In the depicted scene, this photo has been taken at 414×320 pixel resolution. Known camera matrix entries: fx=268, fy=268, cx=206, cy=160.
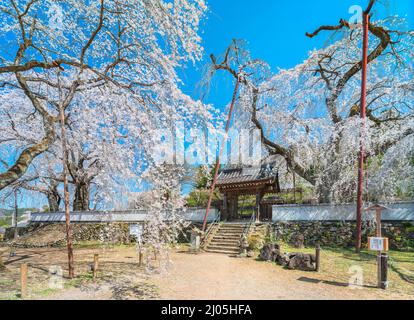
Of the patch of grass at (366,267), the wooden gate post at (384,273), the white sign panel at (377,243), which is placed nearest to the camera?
the wooden gate post at (384,273)

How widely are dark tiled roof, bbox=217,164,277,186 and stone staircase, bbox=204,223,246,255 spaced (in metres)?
2.34

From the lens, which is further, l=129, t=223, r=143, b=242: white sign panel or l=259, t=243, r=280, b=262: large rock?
l=259, t=243, r=280, b=262: large rock

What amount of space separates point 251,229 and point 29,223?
18.2m

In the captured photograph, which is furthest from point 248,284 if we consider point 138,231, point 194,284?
point 138,231

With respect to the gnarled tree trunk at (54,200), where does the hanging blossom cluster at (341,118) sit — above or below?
above

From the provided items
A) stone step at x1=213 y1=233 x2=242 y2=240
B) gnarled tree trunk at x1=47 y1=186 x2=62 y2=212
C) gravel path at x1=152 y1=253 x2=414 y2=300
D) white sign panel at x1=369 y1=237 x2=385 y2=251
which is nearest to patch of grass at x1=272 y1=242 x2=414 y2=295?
gravel path at x1=152 y1=253 x2=414 y2=300

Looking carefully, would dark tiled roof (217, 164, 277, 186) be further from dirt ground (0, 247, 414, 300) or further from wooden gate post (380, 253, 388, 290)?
wooden gate post (380, 253, 388, 290)

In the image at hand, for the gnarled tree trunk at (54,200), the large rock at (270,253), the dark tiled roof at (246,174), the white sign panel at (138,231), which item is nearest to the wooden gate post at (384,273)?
the large rock at (270,253)

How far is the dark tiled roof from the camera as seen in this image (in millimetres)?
13969

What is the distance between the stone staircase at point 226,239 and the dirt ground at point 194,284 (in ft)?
9.20

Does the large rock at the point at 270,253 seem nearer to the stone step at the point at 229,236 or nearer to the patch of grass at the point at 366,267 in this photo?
the patch of grass at the point at 366,267

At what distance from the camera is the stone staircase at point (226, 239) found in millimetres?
11577

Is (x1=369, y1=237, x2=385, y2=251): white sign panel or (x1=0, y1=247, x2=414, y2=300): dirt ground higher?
(x1=369, y1=237, x2=385, y2=251): white sign panel
